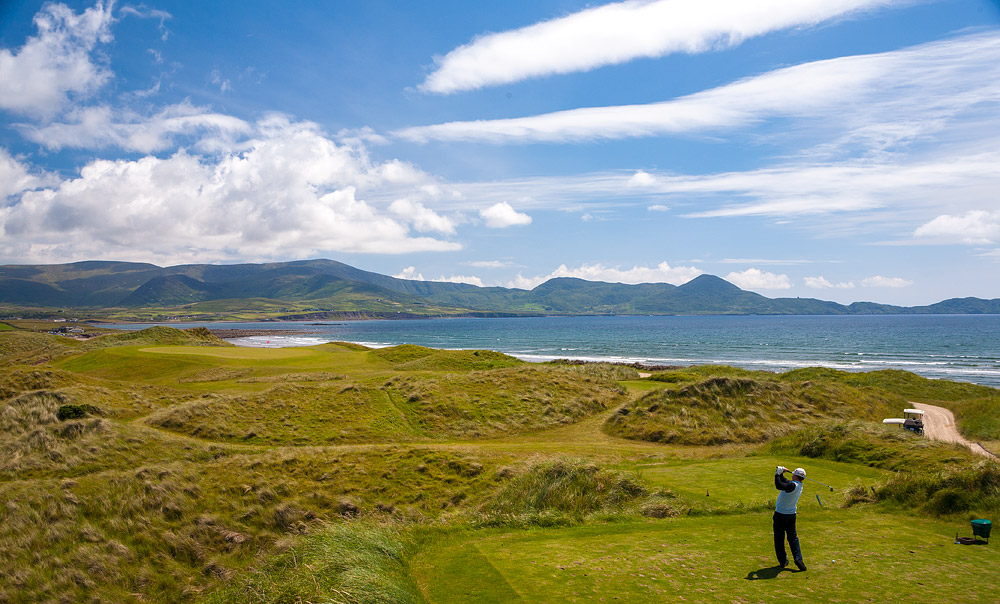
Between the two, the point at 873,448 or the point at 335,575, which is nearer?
the point at 335,575

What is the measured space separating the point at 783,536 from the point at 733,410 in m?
23.1

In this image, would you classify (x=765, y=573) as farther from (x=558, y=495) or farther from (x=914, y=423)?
(x=914, y=423)

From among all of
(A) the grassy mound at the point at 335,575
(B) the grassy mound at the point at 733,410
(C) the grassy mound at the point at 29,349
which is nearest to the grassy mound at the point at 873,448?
(B) the grassy mound at the point at 733,410

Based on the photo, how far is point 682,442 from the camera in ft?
88.4

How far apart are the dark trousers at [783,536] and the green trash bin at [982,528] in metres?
3.88

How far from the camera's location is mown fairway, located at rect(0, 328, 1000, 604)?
27.2 ft

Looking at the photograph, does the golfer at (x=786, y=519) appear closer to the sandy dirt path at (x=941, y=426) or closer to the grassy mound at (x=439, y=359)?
the sandy dirt path at (x=941, y=426)

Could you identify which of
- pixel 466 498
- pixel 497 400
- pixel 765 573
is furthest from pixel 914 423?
pixel 765 573

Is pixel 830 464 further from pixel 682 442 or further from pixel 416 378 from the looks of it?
pixel 416 378

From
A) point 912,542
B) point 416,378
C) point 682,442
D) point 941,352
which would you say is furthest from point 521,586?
point 941,352

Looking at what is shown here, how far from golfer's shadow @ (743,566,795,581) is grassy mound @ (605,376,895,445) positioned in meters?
19.4

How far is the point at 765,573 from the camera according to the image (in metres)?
8.33

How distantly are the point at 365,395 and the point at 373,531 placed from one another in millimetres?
22367

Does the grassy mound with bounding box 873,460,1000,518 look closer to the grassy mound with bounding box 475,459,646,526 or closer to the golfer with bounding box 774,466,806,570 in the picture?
the golfer with bounding box 774,466,806,570
